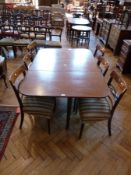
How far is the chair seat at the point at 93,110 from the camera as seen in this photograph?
1.92 metres

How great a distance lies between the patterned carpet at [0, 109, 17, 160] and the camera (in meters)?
1.99

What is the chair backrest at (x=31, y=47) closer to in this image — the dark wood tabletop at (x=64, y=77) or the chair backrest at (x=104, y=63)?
the dark wood tabletop at (x=64, y=77)

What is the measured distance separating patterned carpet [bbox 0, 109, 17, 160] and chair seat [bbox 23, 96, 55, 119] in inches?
16.3

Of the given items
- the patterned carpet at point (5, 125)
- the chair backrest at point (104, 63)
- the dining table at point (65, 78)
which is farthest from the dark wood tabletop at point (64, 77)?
the patterned carpet at point (5, 125)

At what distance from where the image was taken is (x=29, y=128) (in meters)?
2.24

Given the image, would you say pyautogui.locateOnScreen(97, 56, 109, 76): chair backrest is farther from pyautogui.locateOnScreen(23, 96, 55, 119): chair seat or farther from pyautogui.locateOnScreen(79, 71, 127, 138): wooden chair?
pyautogui.locateOnScreen(23, 96, 55, 119): chair seat

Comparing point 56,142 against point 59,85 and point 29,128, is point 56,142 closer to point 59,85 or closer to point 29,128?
point 29,128

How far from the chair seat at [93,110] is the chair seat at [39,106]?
0.36 m

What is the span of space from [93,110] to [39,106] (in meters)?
0.62

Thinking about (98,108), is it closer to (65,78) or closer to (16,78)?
(65,78)

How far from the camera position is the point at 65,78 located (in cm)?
201

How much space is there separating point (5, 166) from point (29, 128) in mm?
566

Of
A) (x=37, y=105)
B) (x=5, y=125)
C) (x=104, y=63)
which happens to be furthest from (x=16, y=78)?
(x=104, y=63)

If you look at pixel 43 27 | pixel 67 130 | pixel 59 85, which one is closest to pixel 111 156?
pixel 67 130
